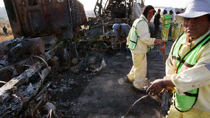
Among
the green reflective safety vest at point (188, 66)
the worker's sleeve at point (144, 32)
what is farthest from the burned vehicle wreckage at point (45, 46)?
the green reflective safety vest at point (188, 66)

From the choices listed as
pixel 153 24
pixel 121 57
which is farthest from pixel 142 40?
pixel 153 24

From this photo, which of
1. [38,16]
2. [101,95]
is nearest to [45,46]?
[38,16]

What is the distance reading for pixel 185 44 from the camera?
4.57 ft

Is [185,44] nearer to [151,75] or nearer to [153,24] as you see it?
[151,75]

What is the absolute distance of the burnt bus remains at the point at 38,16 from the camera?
464 centimetres

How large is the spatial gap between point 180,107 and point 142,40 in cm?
184

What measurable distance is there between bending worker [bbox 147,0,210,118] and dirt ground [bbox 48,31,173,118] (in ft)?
4.94

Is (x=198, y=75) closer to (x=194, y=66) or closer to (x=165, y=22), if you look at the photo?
(x=194, y=66)

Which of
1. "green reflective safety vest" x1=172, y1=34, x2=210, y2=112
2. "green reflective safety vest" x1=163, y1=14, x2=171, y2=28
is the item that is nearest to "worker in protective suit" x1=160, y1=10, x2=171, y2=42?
"green reflective safety vest" x1=163, y1=14, x2=171, y2=28

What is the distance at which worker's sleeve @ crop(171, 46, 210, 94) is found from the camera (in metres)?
1.11

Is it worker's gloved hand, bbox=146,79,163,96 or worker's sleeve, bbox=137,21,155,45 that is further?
worker's sleeve, bbox=137,21,155,45

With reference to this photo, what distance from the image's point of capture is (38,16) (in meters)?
4.73

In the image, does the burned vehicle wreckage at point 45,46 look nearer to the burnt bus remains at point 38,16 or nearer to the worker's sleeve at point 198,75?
the burnt bus remains at point 38,16

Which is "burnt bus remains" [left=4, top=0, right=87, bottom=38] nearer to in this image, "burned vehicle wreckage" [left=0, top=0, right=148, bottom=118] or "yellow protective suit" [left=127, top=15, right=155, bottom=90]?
"burned vehicle wreckage" [left=0, top=0, right=148, bottom=118]
